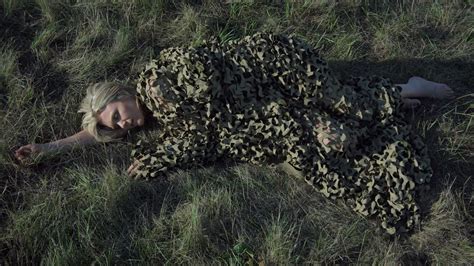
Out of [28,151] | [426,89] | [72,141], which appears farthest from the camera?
[426,89]

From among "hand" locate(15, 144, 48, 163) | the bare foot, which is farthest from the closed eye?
the bare foot

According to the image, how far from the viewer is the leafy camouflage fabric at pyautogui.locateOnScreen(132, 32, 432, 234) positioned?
338 centimetres

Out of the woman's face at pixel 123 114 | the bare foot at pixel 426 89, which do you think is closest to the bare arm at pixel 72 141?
the woman's face at pixel 123 114

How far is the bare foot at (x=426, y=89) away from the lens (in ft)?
12.1

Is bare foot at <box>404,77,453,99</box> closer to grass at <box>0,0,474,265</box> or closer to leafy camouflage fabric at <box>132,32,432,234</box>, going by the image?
grass at <box>0,0,474,265</box>

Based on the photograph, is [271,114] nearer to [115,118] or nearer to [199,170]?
[199,170]

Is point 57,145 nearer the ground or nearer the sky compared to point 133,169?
nearer the sky

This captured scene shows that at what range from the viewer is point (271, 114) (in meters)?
3.50

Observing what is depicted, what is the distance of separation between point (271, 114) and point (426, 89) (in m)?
1.14

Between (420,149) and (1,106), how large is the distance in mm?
2867

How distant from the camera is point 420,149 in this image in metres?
3.41

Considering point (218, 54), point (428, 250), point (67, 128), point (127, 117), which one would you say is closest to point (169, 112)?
point (127, 117)

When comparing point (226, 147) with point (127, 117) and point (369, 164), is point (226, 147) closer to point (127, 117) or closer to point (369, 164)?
point (127, 117)

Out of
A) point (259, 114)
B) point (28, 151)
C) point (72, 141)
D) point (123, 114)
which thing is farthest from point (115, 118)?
point (259, 114)
